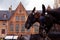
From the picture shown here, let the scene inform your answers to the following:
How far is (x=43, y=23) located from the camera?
5559 mm

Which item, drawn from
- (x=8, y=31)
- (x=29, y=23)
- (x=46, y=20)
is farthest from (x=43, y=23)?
(x=8, y=31)

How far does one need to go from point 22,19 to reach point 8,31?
17.3ft

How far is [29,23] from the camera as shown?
25.7 ft

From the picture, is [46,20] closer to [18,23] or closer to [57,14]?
[57,14]

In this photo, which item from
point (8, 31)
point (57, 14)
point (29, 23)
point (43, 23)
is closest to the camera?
point (57, 14)

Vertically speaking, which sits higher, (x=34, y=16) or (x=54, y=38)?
(x=34, y=16)

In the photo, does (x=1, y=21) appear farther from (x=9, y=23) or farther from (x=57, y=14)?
(x=57, y=14)

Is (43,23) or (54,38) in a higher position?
(43,23)

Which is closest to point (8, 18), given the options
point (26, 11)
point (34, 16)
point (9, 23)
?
point (9, 23)

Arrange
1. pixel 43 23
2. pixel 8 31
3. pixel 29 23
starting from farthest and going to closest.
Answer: pixel 8 31
pixel 29 23
pixel 43 23

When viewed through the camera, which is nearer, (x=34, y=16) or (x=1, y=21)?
(x=34, y=16)

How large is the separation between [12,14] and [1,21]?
3830mm

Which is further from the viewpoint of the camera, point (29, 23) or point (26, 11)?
point (26, 11)

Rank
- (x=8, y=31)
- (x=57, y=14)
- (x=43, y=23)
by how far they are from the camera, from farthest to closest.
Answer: (x=8, y=31) < (x=43, y=23) < (x=57, y=14)
